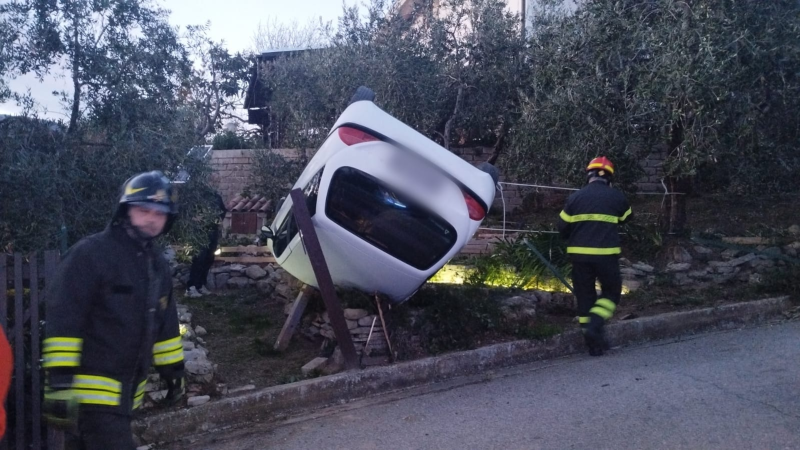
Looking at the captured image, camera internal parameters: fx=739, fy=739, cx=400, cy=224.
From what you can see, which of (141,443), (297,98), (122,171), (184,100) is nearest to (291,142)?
(297,98)

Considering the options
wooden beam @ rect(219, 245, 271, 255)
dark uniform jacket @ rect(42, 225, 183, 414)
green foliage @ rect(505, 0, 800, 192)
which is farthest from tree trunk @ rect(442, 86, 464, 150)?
dark uniform jacket @ rect(42, 225, 183, 414)

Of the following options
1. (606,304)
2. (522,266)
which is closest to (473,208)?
(606,304)

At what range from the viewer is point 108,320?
11.2ft

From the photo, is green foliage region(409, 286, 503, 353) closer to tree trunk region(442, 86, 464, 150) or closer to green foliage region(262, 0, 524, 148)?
green foliage region(262, 0, 524, 148)

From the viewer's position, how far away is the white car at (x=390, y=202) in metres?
6.10

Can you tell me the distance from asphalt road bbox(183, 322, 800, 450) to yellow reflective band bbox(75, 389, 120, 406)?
1876mm

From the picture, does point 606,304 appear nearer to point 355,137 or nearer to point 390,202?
point 390,202

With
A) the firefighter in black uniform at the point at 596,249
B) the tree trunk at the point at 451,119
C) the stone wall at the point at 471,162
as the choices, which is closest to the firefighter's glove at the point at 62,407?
the firefighter in black uniform at the point at 596,249

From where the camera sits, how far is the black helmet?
3518mm

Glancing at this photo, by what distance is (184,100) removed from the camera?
746cm

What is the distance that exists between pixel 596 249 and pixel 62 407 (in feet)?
16.1

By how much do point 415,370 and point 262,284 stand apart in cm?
399

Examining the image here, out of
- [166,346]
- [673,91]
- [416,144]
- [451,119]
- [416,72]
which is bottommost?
[166,346]

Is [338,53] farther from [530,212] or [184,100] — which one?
[530,212]
